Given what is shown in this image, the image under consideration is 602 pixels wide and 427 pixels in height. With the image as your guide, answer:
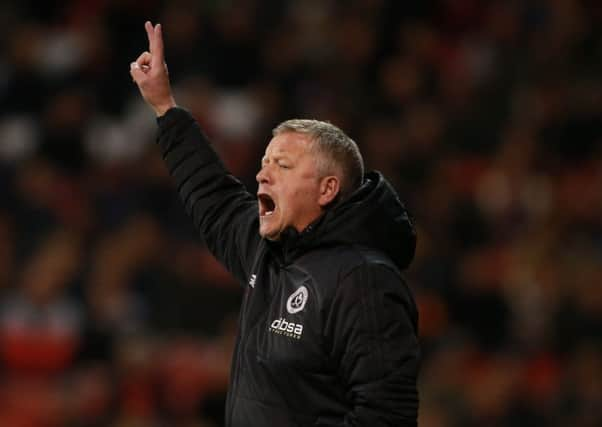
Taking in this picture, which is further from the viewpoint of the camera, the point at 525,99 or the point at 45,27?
the point at 45,27

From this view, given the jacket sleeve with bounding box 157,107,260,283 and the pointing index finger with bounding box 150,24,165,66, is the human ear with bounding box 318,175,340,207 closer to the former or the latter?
the jacket sleeve with bounding box 157,107,260,283

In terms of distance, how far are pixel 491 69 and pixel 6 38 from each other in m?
3.51

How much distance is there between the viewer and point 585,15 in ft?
26.6

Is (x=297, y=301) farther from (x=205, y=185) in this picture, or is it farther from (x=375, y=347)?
(x=205, y=185)

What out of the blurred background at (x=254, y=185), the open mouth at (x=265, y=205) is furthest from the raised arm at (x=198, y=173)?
the blurred background at (x=254, y=185)

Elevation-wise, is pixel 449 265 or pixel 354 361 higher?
pixel 449 265

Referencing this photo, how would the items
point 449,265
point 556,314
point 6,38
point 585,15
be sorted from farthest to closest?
1. point 6,38
2. point 585,15
3. point 449,265
4. point 556,314

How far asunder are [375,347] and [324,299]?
6.7 inches

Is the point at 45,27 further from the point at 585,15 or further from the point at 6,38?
the point at 585,15

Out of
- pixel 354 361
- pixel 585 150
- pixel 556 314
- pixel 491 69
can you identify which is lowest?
pixel 354 361

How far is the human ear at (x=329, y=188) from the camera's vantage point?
285 cm

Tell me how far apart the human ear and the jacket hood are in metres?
0.04

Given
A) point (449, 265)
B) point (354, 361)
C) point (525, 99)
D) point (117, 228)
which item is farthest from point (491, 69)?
point (354, 361)

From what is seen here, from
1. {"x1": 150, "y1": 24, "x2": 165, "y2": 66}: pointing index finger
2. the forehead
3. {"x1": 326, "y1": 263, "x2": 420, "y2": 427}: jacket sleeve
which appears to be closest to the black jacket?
{"x1": 326, "y1": 263, "x2": 420, "y2": 427}: jacket sleeve
